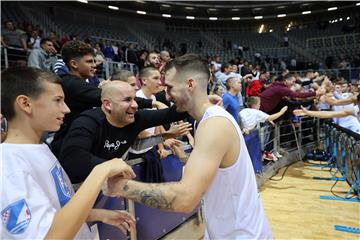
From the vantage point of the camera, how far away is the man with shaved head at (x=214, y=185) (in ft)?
4.57

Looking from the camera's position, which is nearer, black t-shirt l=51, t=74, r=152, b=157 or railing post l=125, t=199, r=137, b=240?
black t-shirt l=51, t=74, r=152, b=157

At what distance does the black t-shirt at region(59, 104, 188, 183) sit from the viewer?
1.89 metres

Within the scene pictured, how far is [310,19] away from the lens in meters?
23.8

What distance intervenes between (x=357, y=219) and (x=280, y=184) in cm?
179

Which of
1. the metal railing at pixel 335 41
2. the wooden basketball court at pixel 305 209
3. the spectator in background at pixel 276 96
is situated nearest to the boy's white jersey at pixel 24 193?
the wooden basketball court at pixel 305 209

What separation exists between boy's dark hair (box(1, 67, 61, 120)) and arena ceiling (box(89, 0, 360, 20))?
18647mm

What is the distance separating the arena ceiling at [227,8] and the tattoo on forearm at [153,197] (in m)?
18.8

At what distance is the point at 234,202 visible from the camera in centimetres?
156

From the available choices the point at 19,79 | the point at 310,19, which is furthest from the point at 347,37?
the point at 19,79

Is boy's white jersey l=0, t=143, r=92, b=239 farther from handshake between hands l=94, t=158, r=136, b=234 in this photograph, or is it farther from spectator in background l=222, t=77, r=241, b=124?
spectator in background l=222, t=77, r=241, b=124

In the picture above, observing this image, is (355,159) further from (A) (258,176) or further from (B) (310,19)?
(B) (310,19)

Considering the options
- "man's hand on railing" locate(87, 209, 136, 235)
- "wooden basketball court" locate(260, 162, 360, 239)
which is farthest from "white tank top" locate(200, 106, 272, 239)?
"wooden basketball court" locate(260, 162, 360, 239)

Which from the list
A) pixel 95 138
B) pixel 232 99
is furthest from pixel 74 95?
pixel 232 99

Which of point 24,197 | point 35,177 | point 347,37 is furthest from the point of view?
point 347,37
